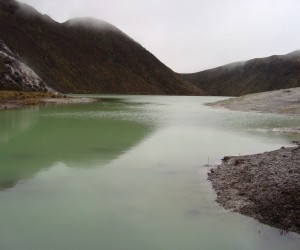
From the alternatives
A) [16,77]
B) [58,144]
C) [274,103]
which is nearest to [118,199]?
[58,144]

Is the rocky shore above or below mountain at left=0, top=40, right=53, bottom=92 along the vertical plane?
below

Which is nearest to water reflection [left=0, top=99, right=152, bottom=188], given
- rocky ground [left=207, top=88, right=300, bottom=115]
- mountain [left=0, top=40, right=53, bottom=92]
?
rocky ground [left=207, top=88, right=300, bottom=115]

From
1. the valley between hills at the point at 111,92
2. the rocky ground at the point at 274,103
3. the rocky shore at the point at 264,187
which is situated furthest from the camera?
the rocky ground at the point at 274,103

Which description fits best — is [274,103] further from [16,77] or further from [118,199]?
[118,199]

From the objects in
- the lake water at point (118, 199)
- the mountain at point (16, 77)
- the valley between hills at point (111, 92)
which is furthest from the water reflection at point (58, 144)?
the mountain at point (16, 77)

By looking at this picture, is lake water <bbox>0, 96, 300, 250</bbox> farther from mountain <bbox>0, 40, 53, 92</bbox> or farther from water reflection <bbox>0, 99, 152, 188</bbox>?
mountain <bbox>0, 40, 53, 92</bbox>

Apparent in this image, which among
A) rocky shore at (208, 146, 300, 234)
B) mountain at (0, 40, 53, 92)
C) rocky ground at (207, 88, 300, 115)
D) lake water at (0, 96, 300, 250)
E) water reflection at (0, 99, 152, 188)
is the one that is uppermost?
mountain at (0, 40, 53, 92)

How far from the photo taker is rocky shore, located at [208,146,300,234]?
1116cm

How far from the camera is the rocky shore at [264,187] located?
36.6ft

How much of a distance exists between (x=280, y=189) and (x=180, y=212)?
3261 mm

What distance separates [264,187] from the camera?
42.6ft

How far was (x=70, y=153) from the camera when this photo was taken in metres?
20.6

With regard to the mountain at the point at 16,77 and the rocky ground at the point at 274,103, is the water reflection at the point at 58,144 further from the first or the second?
the mountain at the point at 16,77

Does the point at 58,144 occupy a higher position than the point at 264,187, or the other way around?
the point at 264,187
